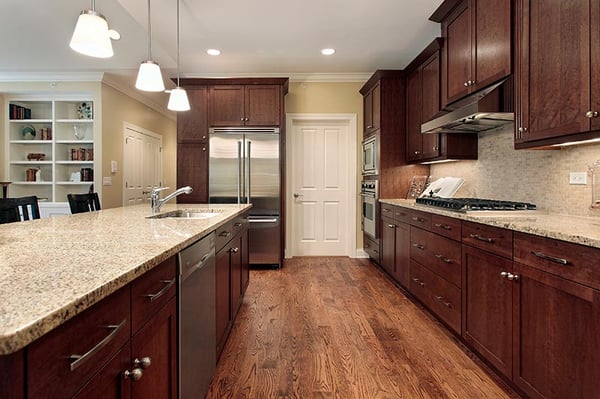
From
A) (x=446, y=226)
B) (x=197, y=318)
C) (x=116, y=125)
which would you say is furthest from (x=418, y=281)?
(x=116, y=125)

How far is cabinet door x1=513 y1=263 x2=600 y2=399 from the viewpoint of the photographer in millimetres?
1317

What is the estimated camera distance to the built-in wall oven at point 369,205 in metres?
4.34

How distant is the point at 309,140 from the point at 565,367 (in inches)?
166

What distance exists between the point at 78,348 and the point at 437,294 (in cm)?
253

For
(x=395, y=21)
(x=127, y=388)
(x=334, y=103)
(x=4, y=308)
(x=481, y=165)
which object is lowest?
(x=127, y=388)

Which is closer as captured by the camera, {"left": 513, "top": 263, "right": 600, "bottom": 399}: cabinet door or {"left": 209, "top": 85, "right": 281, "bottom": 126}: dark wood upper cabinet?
{"left": 513, "top": 263, "right": 600, "bottom": 399}: cabinet door

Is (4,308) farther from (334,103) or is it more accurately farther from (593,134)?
(334,103)

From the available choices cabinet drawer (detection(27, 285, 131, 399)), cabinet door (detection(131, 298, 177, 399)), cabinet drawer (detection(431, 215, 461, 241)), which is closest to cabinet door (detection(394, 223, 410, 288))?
cabinet drawer (detection(431, 215, 461, 241))

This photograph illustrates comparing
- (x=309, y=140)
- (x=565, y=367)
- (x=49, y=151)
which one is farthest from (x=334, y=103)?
(x=49, y=151)

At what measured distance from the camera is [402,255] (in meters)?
3.47

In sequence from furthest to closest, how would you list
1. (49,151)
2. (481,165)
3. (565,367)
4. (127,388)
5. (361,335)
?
(49,151) < (481,165) < (361,335) < (565,367) < (127,388)

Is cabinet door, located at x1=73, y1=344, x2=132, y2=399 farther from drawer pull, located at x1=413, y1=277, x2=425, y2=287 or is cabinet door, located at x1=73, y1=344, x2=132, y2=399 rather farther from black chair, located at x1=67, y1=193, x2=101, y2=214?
drawer pull, located at x1=413, y1=277, x2=425, y2=287

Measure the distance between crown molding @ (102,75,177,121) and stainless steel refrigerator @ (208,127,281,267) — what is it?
2.08 meters

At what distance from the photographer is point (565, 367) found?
1429mm
